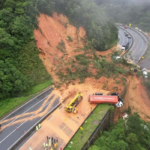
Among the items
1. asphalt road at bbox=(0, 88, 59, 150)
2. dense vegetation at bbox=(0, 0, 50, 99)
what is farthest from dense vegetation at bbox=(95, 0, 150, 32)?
asphalt road at bbox=(0, 88, 59, 150)

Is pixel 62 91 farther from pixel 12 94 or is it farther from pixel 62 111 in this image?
pixel 12 94

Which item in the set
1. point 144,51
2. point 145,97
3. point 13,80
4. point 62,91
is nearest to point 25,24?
point 13,80

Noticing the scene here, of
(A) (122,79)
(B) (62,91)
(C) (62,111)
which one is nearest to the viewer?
(C) (62,111)

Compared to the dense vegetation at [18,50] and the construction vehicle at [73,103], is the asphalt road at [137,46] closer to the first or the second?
the construction vehicle at [73,103]

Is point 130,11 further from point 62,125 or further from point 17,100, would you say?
point 62,125

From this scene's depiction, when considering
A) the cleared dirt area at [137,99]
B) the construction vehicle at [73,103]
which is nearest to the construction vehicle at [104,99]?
the construction vehicle at [73,103]

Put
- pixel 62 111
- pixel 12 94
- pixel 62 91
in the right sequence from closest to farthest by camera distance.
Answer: pixel 62 111 < pixel 12 94 < pixel 62 91

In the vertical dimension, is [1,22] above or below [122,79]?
above
